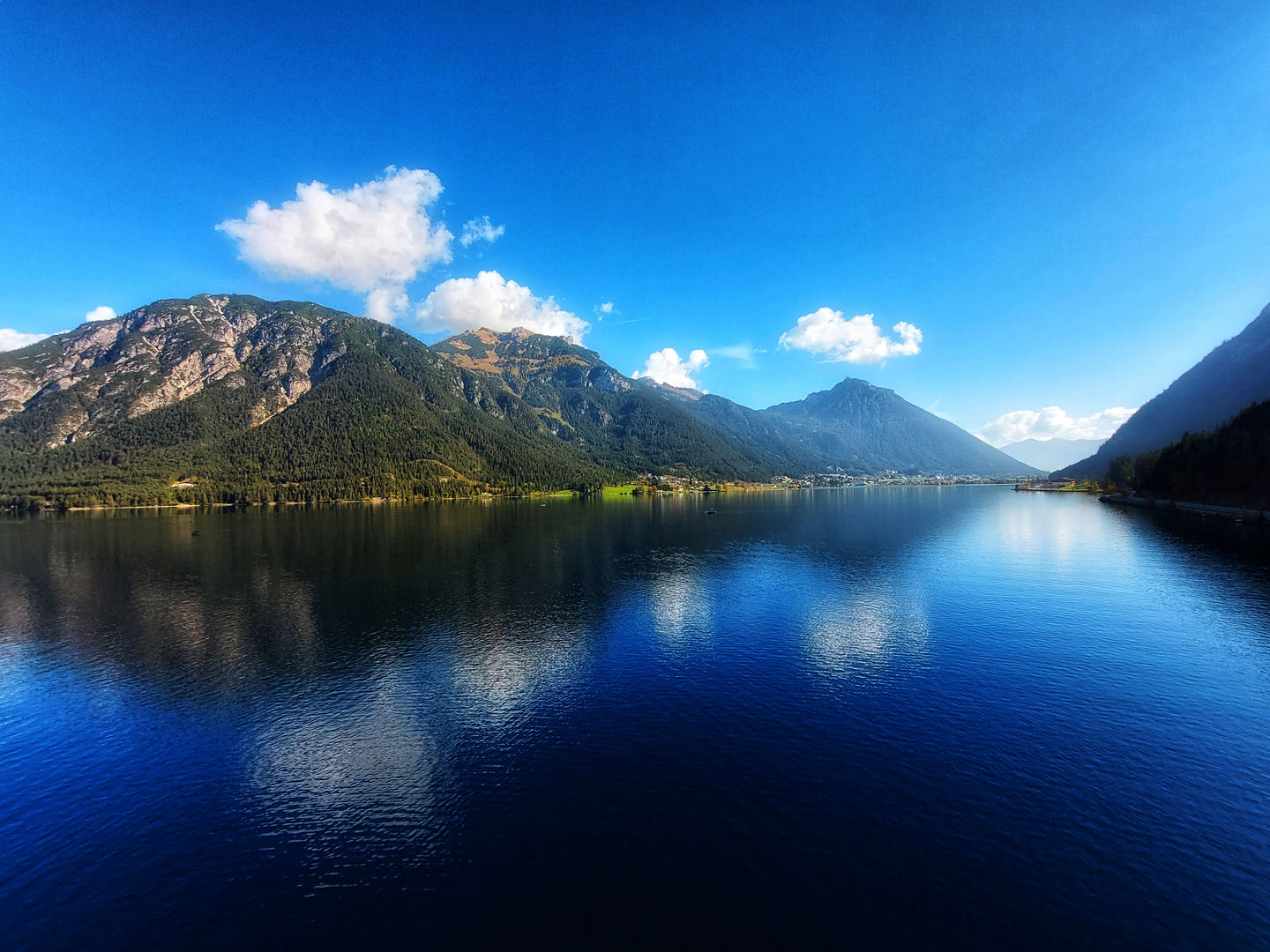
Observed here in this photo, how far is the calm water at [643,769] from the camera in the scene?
56.0ft

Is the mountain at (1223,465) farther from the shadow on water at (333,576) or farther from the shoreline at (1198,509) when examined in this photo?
the shadow on water at (333,576)

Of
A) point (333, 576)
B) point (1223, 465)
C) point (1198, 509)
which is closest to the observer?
point (333, 576)

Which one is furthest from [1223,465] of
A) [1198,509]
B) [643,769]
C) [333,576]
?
[333,576]

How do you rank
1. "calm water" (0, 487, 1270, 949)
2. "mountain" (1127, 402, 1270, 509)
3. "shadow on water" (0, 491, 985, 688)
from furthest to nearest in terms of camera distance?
"mountain" (1127, 402, 1270, 509) → "shadow on water" (0, 491, 985, 688) → "calm water" (0, 487, 1270, 949)

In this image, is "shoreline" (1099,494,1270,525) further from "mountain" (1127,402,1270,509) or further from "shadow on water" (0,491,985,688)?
"shadow on water" (0,491,985,688)

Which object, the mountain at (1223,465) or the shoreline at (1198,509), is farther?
the mountain at (1223,465)

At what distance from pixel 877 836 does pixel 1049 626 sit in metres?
38.5

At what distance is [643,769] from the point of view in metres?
25.2

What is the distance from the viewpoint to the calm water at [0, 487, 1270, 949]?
56.0 ft

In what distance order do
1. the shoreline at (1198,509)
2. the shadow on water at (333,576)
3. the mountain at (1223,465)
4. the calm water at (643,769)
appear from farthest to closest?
the mountain at (1223,465), the shoreline at (1198,509), the shadow on water at (333,576), the calm water at (643,769)

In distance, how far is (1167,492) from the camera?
145625 millimetres

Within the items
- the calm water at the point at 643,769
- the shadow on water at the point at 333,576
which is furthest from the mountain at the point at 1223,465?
the calm water at the point at 643,769

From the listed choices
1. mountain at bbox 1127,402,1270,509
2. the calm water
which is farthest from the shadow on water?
mountain at bbox 1127,402,1270,509

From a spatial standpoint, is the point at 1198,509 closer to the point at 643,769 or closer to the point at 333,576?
the point at 643,769
